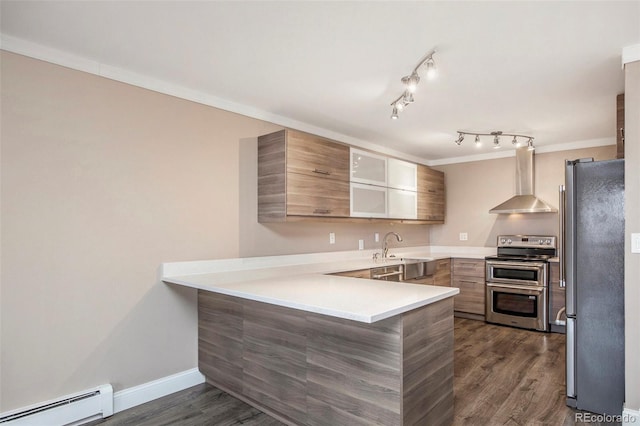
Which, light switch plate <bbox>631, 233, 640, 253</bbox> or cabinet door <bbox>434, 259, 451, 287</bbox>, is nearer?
light switch plate <bbox>631, 233, 640, 253</bbox>

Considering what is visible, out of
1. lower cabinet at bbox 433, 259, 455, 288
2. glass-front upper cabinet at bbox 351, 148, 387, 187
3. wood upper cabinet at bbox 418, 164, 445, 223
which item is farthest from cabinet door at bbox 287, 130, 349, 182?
lower cabinet at bbox 433, 259, 455, 288

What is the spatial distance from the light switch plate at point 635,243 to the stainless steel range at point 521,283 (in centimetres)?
248

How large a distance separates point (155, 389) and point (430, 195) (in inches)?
165

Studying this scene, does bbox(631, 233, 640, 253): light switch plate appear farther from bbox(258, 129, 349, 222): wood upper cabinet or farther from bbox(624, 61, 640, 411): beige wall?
bbox(258, 129, 349, 222): wood upper cabinet

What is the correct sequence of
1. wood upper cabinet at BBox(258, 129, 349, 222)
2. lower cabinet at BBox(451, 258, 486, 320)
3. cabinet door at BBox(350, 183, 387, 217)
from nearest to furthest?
1. wood upper cabinet at BBox(258, 129, 349, 222)
2. cabinet door at BBox(350, 183, 387, 217)
3. lower cabinet at BBox(451, 258, 486, 320)

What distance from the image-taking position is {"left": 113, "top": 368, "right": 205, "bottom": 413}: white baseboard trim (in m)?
2.59

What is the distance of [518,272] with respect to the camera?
184 inches

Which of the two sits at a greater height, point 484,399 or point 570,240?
point 570,240

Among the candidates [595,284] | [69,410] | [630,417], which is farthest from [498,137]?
[69,410]

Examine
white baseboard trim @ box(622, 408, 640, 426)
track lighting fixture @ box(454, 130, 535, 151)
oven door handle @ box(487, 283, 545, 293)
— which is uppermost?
track lighting fixture @ box(454, 130, 535, 151)

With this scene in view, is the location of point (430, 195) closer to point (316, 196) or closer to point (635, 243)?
point (316, 196)

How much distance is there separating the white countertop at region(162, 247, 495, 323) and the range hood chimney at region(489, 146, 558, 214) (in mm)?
2085

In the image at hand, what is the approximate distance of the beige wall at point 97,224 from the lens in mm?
2219

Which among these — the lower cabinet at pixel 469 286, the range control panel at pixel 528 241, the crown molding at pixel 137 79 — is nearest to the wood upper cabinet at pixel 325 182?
the crown molding at pixel 137 79
